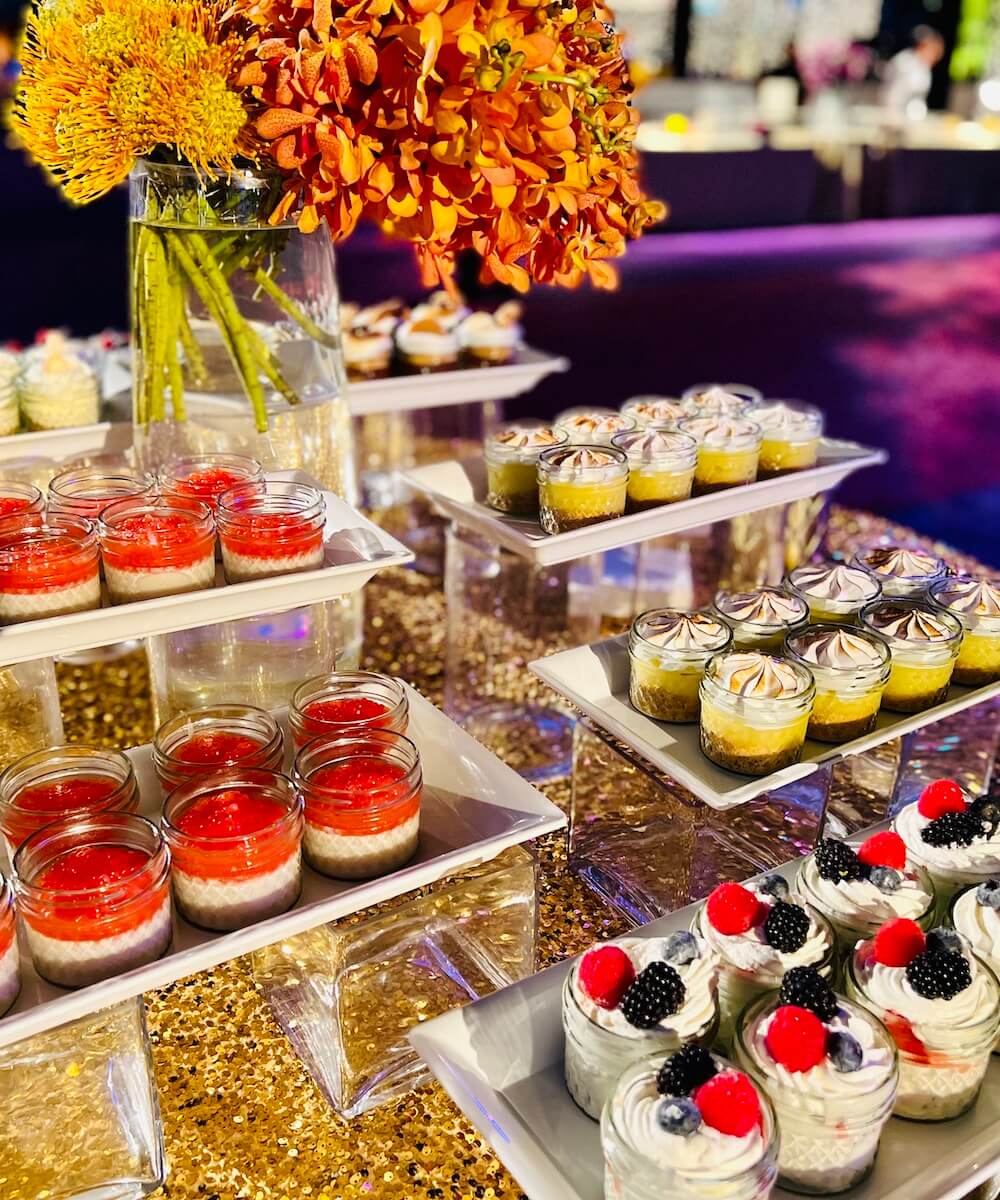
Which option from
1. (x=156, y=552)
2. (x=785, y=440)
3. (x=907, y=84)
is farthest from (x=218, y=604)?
(x=907, y=84)

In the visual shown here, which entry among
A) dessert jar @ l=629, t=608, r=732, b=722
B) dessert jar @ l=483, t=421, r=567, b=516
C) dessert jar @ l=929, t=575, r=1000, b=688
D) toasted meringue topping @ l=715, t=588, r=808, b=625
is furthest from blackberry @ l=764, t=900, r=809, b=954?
dessert jar @ l=483, t=421, r=567, b=516

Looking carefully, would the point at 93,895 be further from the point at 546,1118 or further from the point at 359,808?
the point at 546,1118

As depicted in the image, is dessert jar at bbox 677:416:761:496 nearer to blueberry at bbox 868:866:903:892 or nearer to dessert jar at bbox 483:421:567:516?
dessert jar at bbox 483:421:567:516

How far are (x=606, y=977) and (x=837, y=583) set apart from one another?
0.74 m

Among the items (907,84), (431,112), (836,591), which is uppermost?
(907,84)

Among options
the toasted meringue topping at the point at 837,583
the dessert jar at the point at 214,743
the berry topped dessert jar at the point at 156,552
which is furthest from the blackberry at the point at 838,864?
the berry topped dessert jar at the point at 156,552

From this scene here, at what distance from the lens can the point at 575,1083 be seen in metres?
Answer: 1.22

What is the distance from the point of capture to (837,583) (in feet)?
5.54

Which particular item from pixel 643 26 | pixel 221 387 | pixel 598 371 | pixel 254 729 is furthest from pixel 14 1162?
pixel 643 26

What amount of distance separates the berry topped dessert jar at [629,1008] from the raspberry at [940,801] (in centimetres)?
40

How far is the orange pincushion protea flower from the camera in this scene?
3.79ft

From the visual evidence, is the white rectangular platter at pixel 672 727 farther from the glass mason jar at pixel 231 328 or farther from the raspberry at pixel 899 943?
the glass mason jar at pixel 231 328

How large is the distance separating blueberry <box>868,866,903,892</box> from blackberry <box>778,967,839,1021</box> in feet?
0.67

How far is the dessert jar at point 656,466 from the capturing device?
1668 millimetres
